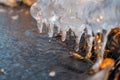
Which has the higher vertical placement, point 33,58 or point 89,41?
point 89,41

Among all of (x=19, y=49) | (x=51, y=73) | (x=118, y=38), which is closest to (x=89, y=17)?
(x=118, y=38)

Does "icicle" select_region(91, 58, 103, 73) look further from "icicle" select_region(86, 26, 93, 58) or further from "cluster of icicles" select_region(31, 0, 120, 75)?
"icicle" select_region(86, 26, 93, 58)

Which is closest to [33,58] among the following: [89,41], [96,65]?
[89,41]

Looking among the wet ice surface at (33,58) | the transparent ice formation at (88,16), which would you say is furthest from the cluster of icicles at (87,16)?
the wet ice surface at (33,58)

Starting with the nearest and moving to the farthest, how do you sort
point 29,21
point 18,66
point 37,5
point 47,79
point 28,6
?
point 47,79 → point 18,66 → point 37,5 → point 29,21 → point 28,6

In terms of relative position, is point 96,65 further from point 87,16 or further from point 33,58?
point 33,58

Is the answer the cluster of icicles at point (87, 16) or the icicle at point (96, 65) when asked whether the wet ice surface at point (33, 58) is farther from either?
the cluster of icicles at point (87, 16)

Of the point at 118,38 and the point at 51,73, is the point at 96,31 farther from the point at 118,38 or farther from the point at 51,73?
the point at 51,73
